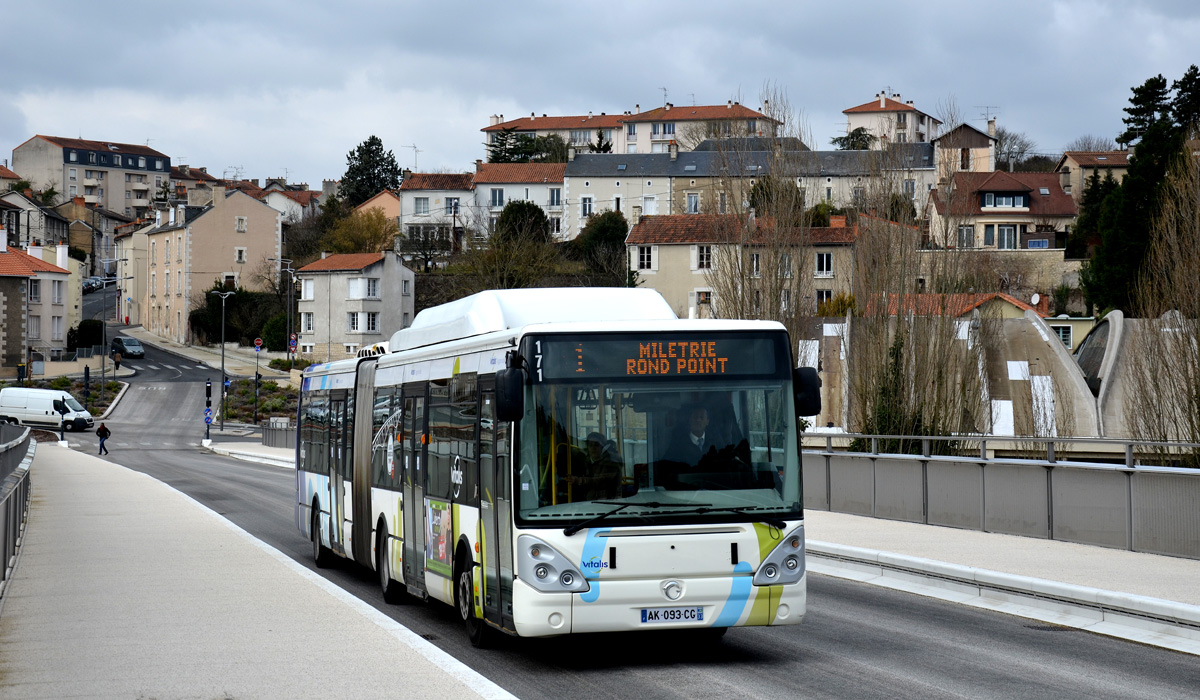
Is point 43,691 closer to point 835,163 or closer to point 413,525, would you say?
point 413,525

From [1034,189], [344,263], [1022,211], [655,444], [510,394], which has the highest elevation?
[1034,189]

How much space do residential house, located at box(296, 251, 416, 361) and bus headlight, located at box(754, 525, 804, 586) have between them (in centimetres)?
8955

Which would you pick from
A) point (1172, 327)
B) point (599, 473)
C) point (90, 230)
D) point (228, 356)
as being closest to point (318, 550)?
point (599, 473)

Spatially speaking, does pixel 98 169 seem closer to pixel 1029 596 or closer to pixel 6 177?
pixel 6 177

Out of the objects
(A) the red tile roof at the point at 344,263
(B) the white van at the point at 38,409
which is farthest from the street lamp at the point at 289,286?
(B) the white van at the point at 38,409

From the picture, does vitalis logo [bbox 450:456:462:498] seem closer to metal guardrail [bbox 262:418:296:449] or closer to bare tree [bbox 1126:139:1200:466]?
bare tree [bbox 1126:139:1200:466]

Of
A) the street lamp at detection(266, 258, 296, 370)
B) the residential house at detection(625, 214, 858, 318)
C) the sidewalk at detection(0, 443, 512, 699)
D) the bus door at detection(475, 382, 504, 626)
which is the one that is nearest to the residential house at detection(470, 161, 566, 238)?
the street lamp at detection(266, 258, 296, 370)

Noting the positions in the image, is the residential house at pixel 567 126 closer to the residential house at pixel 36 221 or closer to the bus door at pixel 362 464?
the residential house at pixel 36 221

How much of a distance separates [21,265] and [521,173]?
156ft

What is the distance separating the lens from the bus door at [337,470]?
53.7 feet

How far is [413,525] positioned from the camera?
42.2ft

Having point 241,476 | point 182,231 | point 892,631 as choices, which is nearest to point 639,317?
point 892,631

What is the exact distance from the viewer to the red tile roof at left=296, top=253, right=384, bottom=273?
9862cm

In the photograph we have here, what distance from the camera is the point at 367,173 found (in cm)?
14575
